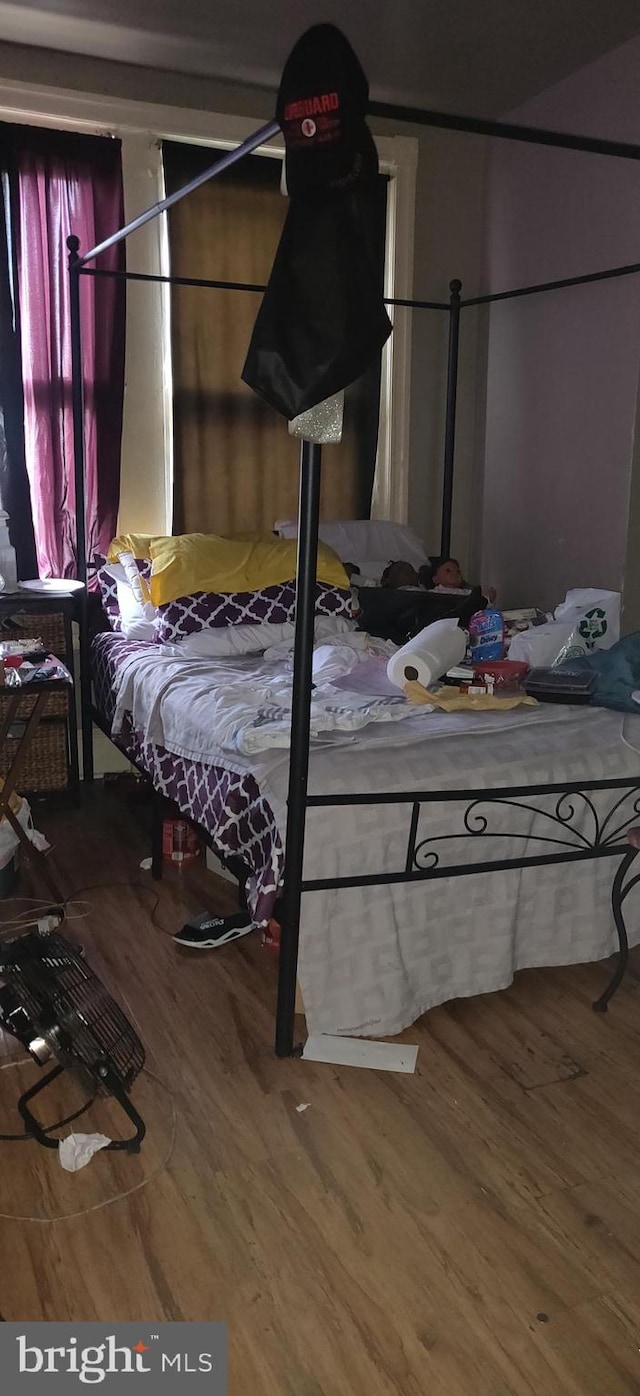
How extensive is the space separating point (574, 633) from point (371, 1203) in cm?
175

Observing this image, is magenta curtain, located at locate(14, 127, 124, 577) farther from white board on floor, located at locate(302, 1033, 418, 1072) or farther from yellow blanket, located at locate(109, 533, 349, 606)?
white board on floor, located at locate(302, 1033, 418, 1072)

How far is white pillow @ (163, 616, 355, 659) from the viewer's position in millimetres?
3182

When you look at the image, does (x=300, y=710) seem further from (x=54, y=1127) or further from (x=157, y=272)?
(x=157, y=272)

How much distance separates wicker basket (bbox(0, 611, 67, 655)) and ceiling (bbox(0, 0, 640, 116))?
185 centimetres

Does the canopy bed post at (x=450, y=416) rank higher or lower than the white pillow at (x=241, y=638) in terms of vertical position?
higher

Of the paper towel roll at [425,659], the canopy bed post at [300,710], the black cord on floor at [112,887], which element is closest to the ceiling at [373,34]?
the paper towel roll at [425,659]

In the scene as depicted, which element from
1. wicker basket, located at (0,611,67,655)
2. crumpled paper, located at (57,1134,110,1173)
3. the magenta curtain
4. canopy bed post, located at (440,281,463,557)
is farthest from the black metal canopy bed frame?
canopy bed post, located at (440,281,463,557)

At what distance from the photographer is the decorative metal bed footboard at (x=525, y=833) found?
2068 mm

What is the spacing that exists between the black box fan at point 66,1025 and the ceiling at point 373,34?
110 inches

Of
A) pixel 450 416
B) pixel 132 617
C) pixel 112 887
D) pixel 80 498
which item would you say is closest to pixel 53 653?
pixel 132 617

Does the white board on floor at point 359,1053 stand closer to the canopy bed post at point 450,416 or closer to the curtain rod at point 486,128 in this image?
the curtain rod at point 486,128

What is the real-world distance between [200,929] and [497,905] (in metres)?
0.77

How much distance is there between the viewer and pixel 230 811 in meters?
2.27

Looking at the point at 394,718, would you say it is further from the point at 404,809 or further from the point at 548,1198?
the point at 548,1198
